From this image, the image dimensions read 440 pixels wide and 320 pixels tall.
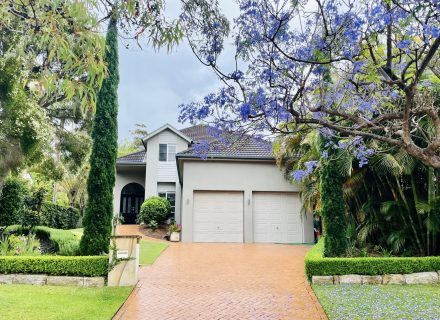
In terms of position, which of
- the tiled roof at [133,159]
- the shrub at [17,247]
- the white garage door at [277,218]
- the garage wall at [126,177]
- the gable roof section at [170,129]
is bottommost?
the shrub at [17,247]

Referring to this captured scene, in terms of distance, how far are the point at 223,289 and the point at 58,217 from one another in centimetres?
1764

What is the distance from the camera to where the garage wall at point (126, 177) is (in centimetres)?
2512

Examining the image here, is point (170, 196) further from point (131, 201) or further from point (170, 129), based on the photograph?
point (170, 129)

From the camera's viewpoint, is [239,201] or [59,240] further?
[239,201]

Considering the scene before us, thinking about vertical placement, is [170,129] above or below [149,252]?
above

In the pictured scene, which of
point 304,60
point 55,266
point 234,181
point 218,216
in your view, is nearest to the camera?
point 304,60

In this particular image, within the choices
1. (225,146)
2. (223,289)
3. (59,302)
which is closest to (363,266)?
(223,289)

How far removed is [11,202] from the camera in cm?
1608

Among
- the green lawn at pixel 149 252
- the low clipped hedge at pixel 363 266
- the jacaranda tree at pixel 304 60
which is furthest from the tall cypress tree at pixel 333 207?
the green lawn at pixel 149 252

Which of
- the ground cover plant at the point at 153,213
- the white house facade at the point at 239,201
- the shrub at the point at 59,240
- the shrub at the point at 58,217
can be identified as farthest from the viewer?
the ground cover plant at the point at 153,213

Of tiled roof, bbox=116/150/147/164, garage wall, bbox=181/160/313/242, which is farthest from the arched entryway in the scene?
garage wall, bbox=181/160/313/242

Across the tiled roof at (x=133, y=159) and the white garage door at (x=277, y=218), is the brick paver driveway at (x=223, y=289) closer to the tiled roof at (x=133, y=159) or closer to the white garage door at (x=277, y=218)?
the white garage door at (x=277, y=218)

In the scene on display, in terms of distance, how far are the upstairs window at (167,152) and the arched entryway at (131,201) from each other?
3.84 metres

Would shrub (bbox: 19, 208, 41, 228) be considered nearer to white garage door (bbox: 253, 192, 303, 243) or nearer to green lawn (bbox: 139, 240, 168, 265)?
green lawn (bbox: 139, 240, 168, 265)
